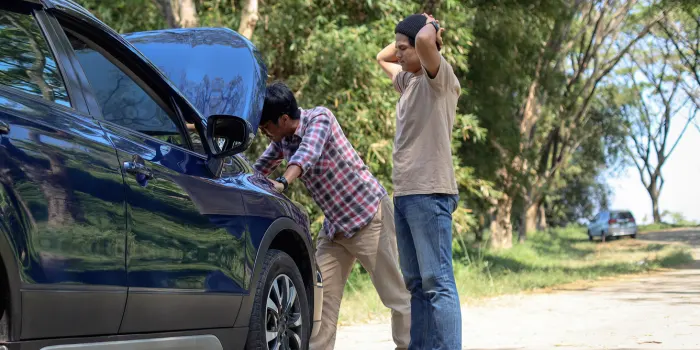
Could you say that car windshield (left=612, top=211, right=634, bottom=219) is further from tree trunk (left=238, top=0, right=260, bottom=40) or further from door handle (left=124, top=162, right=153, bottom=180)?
door handle (left=124, top=162, right=153, bottom=180)

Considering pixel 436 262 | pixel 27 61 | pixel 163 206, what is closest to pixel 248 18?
pixel 436 262

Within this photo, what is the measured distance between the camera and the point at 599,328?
8.57 metres

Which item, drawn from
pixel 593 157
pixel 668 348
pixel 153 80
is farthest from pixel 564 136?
pixel 153 80

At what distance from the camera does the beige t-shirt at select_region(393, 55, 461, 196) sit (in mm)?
5184

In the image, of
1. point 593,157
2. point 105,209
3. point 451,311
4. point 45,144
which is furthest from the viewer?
point 593,157

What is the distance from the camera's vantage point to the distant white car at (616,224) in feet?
150

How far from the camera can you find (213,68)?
525 centimetres

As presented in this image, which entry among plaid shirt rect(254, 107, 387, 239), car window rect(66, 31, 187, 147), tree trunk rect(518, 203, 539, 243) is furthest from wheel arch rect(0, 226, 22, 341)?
tree trunk rect(518, 203, 539, 243)

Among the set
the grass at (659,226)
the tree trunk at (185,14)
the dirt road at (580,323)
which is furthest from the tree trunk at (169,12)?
the grass at (659,226)

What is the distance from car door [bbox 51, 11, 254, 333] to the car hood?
0.62m

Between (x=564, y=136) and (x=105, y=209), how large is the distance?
118 feet

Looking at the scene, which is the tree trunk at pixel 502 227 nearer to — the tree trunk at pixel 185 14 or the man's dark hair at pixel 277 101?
the tree trunk at pixel 185 14

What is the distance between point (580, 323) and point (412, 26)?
501cm

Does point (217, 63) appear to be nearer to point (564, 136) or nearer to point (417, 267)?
point (417, 267)
